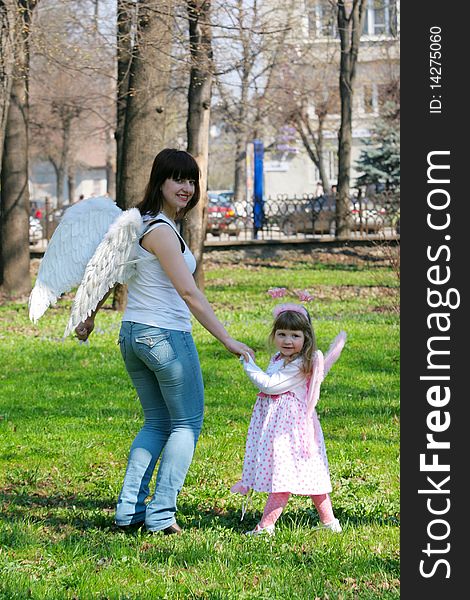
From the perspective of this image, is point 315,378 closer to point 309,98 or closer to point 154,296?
point 154,296

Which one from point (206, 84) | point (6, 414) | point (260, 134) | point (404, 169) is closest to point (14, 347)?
point (6, 414)

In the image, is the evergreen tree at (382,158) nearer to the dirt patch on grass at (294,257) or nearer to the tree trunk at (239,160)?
the tree trunk at (239,160)

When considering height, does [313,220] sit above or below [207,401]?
above

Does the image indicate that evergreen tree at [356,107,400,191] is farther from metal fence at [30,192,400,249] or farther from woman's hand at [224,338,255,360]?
woman's hand at [224,338,255,360]

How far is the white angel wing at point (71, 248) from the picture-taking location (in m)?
5.43

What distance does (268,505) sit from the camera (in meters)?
5.41

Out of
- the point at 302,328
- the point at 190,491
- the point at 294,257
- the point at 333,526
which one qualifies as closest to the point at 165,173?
the point at 302,328

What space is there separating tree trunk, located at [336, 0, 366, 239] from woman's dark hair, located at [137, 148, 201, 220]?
2275 cm

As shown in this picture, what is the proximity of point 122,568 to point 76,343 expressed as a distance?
805 cm

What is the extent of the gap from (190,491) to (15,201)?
1208 cm

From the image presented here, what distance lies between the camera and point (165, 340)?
5.13m

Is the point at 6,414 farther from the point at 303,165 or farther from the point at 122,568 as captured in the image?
the point at 303,165

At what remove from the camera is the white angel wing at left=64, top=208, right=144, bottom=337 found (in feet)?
16.8

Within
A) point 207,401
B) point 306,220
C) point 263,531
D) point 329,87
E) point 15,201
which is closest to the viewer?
point 263,531
